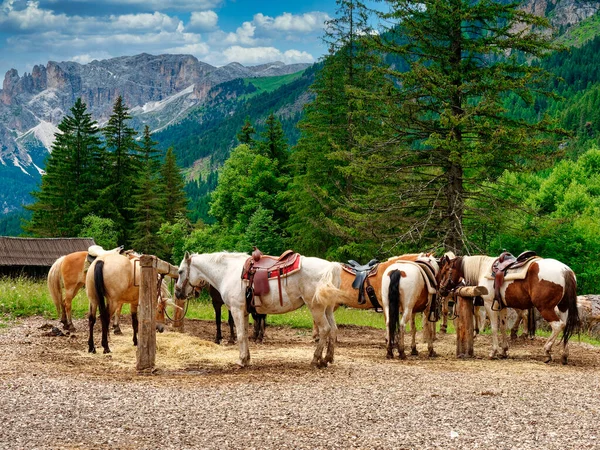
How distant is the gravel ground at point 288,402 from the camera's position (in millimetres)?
6996

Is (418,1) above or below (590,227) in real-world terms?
above

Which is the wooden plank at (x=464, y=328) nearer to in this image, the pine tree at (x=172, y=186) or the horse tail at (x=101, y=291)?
the horse tail at (x=101, y=291)

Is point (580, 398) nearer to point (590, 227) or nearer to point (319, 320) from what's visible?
point (319, 320)

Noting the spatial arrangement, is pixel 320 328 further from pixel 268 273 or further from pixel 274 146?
pixel 274 146

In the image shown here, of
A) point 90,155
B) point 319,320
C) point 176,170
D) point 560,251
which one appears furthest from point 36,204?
point 319,320

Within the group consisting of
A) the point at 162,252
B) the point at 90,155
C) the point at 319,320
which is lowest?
the point at 162,252

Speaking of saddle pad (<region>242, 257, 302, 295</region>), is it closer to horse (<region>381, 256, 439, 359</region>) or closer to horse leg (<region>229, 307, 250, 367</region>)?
horse leg (<region>229, 307, 250, 367</region>)

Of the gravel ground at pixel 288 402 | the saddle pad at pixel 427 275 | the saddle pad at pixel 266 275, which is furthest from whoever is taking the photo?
the saddle pad at pixel 427 275

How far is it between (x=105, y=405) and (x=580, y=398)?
6425mm

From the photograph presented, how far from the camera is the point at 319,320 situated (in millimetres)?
11508

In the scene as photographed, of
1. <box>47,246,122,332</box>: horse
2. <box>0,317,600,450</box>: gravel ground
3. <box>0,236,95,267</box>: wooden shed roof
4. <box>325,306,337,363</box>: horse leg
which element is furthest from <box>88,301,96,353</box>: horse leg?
<box>0,236,95,267</box>: wooden shed roof

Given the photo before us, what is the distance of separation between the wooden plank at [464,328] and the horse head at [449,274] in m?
0.31

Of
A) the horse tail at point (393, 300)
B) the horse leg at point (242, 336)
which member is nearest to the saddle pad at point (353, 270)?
the horse tail at point (393, 300)

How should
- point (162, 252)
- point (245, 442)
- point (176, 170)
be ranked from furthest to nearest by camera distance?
point (176, 170) → point (162, 252) → point (245, 442)
